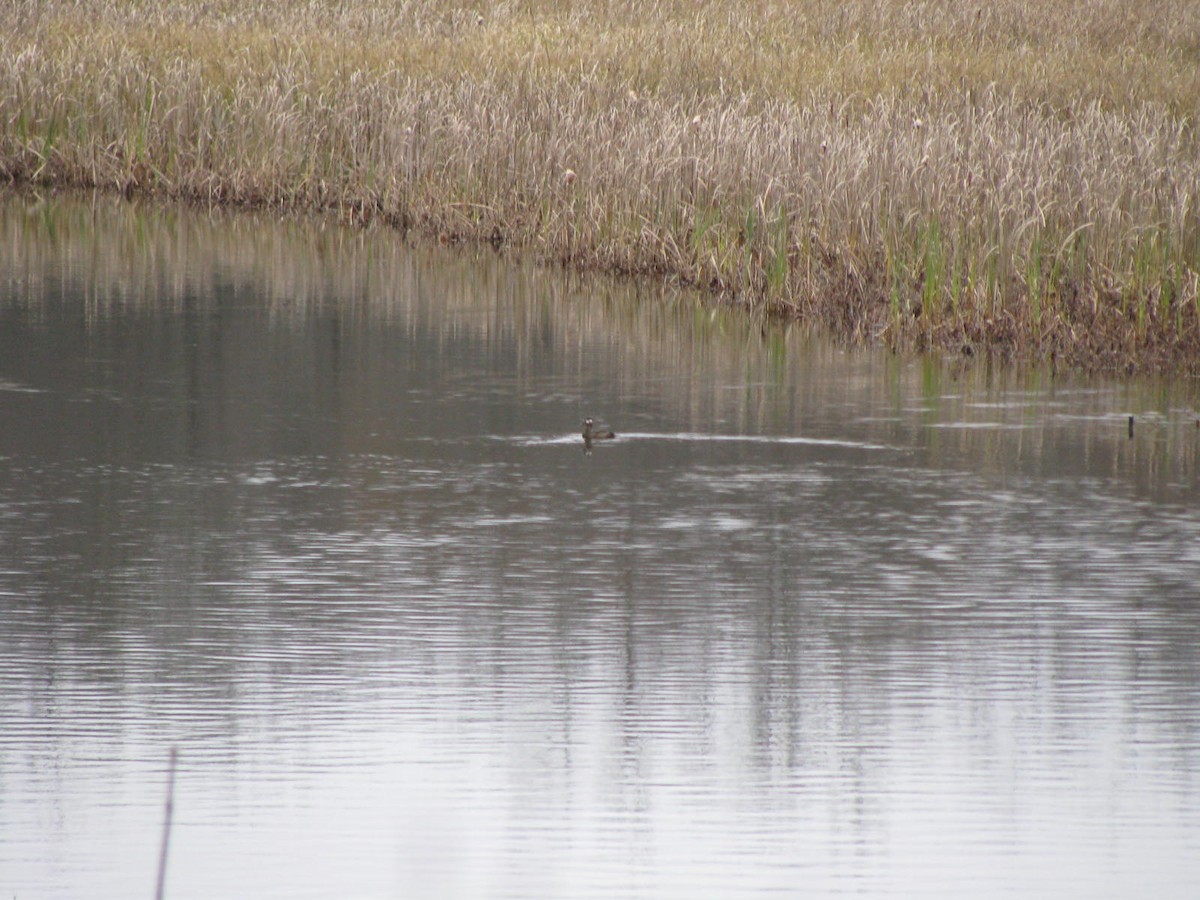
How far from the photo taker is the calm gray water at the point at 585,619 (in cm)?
384

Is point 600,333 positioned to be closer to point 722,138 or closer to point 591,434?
point 722,138

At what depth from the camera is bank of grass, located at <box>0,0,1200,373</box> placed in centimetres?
1014

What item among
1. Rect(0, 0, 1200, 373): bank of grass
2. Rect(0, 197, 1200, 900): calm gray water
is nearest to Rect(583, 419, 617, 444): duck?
Rect(0, 197, 1200, 900): calm gray water

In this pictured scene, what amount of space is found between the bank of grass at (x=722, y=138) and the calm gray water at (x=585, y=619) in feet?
2.42

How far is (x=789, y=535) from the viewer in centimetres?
650

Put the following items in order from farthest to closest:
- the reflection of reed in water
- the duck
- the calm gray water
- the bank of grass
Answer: the bank of grass, the reflection of reed in water, the duck, the calm gray water

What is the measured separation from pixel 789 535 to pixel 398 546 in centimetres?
124

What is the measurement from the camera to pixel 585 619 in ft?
17.6

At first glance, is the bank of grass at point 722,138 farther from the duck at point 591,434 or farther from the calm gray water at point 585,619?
the duck at point 591,434

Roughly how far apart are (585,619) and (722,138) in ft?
23.7

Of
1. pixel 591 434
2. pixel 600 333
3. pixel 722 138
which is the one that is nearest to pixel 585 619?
pixel 591 434

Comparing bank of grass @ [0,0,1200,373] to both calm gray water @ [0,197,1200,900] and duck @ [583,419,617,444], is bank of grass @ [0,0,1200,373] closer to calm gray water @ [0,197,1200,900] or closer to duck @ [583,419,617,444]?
calm gray water @ [0,197,1200,900]

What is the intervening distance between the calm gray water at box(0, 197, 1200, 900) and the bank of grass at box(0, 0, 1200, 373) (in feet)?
2.42

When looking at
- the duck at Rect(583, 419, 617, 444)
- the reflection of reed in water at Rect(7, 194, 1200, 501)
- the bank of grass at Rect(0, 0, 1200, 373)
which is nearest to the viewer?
the duck at Rect(583, 419, 617, 444)
